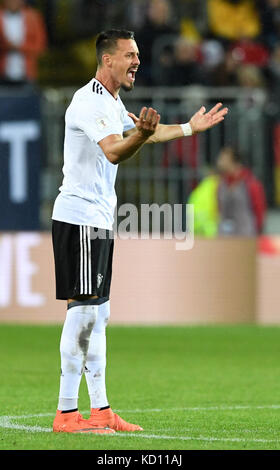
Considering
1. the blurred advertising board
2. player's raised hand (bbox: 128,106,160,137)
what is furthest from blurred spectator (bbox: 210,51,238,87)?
player's raised hand (bbox: 128,106,160,137)

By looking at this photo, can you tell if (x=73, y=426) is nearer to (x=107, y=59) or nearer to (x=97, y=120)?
(x=97, y=120)

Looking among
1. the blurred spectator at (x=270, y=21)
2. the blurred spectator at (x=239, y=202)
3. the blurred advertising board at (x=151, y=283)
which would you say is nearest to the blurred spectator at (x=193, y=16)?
the blurred spectator at (x=270, y=21)

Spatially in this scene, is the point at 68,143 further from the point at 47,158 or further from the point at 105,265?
the point at 47,158

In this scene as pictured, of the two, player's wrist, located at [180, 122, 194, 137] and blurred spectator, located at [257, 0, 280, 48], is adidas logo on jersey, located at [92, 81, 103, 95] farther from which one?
blurred spectator, located at [257, 0, 280, 48]

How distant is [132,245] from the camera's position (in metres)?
15.2

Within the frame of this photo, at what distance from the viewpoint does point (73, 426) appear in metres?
6.86

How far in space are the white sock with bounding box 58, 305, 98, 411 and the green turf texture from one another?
233mm

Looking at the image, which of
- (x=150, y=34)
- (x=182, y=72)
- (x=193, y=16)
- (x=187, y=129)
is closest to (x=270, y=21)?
(x=193, y=16)

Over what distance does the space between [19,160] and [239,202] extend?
3.01m

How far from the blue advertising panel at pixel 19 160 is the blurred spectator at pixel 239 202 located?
250cm

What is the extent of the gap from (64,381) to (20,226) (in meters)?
8.53

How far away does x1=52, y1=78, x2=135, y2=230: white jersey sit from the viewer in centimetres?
681

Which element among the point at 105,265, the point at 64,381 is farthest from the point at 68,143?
the point at 64,381

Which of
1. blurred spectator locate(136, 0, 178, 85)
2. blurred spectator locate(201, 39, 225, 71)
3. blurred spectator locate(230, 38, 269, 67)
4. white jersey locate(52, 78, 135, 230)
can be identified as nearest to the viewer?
white jersey locate(52, 78, 135, 230)
